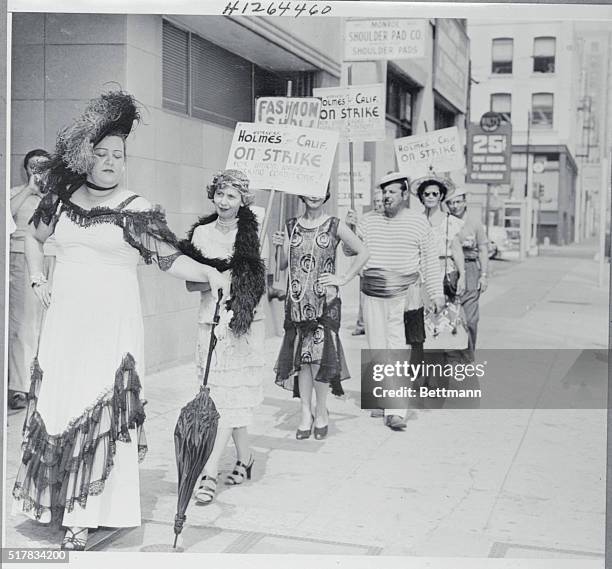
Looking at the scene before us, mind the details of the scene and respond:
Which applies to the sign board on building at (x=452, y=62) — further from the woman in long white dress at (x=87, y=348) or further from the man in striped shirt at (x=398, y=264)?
the woman in long white dress at (x=87, y=348)

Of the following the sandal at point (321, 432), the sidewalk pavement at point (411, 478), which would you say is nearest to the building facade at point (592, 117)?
the sidewalk pavement at point (411, 478)

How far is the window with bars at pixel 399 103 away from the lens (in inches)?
217

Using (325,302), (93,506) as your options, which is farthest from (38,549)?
(325,302)

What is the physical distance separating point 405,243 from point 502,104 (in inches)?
36.9

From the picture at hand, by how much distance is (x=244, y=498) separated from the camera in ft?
17.9

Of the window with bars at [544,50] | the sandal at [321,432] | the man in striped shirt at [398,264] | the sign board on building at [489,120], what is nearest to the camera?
the window with bars at [544,50]

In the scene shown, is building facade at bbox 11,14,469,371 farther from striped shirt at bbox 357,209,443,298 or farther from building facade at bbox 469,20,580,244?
striped shirt at bbox 357,209,443,298

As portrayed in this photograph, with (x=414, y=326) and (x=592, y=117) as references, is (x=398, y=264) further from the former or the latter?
(x=592, y=117)

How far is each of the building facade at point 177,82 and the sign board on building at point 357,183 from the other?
0.06 meters

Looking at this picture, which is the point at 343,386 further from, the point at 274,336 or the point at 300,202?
the point at 300,202

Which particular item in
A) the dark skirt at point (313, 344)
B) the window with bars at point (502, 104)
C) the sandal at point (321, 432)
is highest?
the window with bars at point (502, 104)

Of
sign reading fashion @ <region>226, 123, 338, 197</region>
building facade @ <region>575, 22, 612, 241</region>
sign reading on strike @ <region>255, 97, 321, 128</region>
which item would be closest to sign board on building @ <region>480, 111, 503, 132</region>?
building facade @ <region>575, 22, 612, 241</region>

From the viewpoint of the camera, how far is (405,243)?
6184 millimetres

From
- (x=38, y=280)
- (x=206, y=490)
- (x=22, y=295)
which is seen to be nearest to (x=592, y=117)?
(x=206, y=490)
